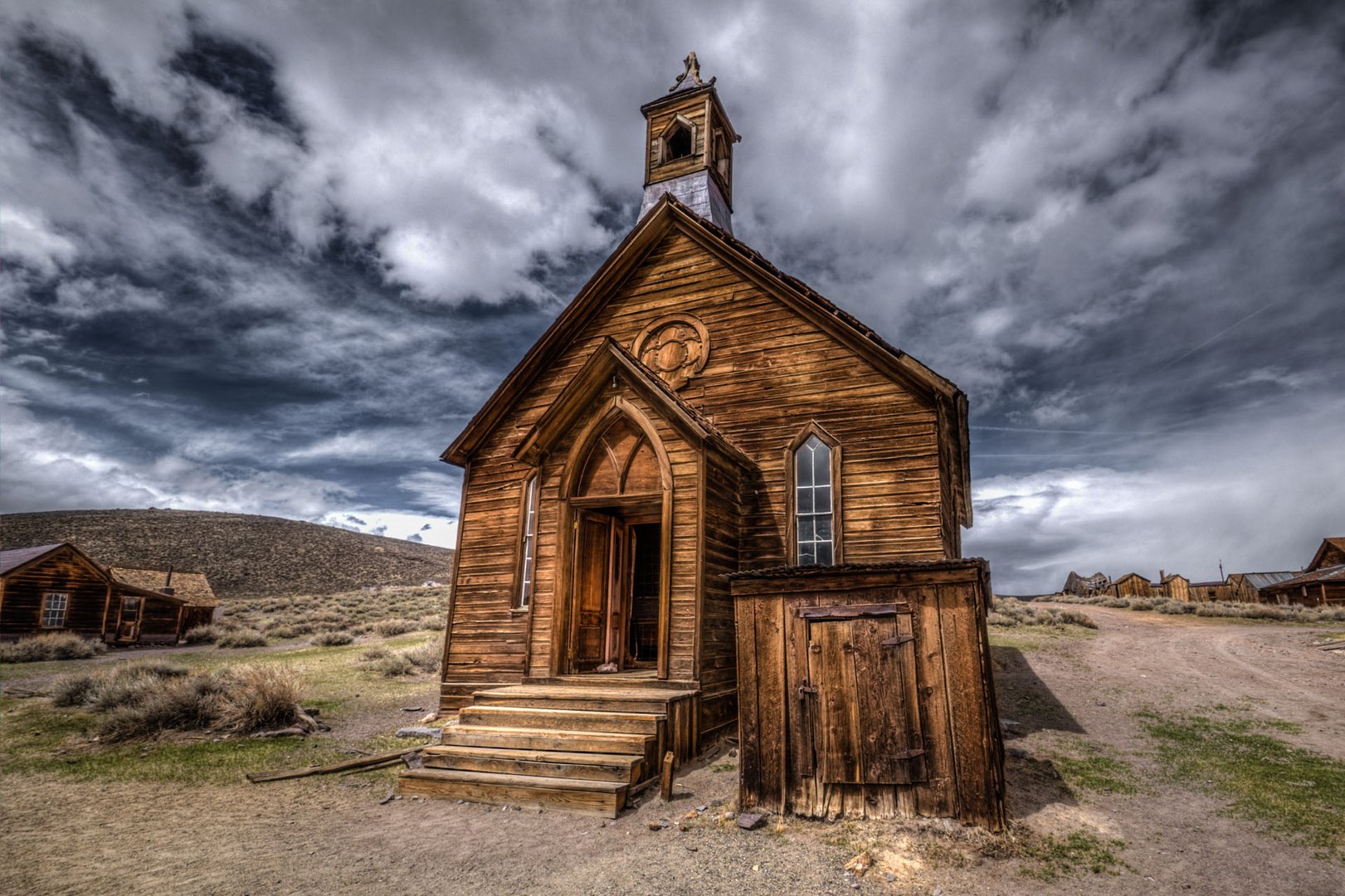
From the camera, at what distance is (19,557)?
31047 millimetres

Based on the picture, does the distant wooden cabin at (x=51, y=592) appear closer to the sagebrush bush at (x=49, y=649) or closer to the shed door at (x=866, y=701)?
the sagebrush bush at (x=49, y=649)

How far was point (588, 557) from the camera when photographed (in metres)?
11.0

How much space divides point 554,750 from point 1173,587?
58.0 m

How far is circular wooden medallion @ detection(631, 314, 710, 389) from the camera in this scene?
12477 millimetres

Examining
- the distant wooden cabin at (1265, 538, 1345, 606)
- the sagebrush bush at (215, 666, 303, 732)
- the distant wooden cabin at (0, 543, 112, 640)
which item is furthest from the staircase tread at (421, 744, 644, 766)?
the distant wooden cabin at (1265, 538, 1345, 606)

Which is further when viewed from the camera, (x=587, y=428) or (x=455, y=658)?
(x=455, y=658)

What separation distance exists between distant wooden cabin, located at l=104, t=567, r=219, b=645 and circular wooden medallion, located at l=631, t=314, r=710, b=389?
110ft

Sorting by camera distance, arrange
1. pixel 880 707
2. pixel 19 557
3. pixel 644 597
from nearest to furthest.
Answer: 1. pixel 880 707
2. pixel 644 597
3. pixel 19 557

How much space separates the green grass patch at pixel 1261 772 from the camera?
20.5 feet

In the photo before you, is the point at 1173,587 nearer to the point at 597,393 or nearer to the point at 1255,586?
the point at 1255,586

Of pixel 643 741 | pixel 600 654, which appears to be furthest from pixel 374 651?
pixel 643 741

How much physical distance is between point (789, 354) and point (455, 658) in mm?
7684

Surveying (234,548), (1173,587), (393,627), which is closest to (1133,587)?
(1173,587)

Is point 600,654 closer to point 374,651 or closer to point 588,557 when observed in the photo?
point 588,557
